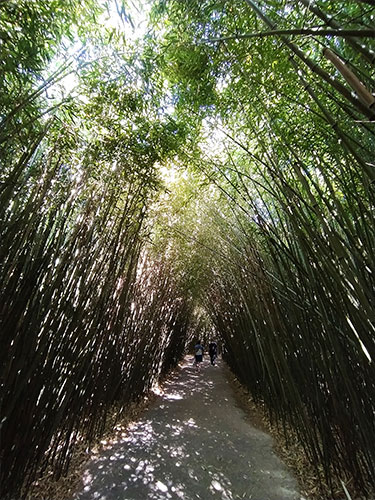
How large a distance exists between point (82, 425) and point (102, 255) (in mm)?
1575

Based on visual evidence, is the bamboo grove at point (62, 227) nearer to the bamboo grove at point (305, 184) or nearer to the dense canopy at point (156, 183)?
the dense canopy at point (156, 183)

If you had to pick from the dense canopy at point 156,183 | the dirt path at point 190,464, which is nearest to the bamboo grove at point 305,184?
the dense canopy at point 156,183

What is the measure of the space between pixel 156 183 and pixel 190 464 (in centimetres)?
238

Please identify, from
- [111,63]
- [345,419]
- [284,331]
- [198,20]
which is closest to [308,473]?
[345,419]

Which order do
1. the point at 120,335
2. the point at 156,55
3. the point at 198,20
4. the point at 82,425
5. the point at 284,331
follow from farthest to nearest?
the point at 120,335
the point at 82,425
the point at 284,331
the point at 156,55
the point at 198,20

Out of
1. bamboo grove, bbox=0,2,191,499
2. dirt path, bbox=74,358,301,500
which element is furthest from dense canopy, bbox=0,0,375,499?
dirt path, bbox=74,358,301,500

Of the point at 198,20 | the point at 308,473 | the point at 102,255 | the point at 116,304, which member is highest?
the point at 198,20

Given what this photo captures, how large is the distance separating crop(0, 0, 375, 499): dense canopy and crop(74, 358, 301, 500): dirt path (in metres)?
0.31

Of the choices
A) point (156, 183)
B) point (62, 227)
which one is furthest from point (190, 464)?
point (156, 183)

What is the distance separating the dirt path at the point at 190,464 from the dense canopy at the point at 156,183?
1.02 ft

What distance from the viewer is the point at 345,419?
1.67m

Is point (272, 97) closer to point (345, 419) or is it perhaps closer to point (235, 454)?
point (345, 419)

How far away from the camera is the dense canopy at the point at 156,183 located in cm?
127

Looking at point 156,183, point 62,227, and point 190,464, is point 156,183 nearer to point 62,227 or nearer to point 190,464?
point 62,227
